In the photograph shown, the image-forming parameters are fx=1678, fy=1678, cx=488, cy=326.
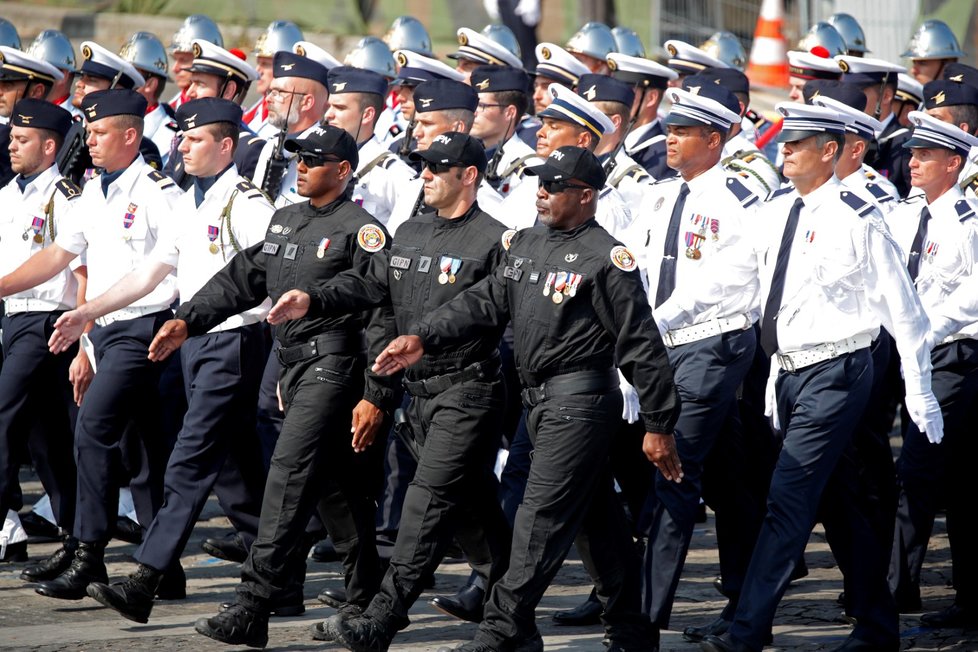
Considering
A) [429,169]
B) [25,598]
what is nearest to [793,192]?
[429,169]

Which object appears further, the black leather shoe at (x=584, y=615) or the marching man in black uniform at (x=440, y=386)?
the black leather shoe at (x=584, y=615)

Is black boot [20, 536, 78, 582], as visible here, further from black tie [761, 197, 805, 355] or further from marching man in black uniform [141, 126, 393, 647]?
black tie [761, 197, 805, 355]

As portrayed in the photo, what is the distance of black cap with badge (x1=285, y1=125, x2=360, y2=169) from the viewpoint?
24.3ft

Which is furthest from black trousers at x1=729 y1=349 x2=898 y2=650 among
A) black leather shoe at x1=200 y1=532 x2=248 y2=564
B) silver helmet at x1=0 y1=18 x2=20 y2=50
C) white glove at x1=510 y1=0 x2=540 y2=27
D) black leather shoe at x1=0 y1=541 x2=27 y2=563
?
white glove at x1=510 y1=0 x2=540 y2=27

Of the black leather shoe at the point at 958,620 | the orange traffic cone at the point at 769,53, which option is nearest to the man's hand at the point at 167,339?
the black leather shoe at the point at 958,620

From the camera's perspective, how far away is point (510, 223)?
846 centimetres

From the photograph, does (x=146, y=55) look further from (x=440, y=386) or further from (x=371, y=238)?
(x=440, y=386)

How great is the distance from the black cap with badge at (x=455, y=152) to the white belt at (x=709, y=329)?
113cm

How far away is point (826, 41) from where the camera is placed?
38.7 feet

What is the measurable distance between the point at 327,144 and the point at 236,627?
213 centimetres

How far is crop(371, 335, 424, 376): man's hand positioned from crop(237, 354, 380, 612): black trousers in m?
0.59

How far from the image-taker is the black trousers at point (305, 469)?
7.05 metres

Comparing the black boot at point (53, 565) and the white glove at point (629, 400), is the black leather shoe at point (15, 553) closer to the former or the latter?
the black boot at point (53, 565)

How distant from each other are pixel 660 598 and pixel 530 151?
3.10 metres
